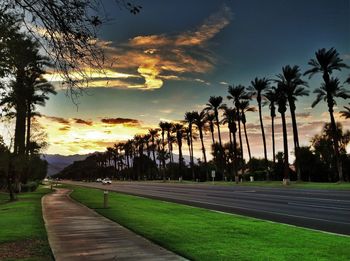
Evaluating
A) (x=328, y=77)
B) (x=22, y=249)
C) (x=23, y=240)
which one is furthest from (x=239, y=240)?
(x=328, y=77)

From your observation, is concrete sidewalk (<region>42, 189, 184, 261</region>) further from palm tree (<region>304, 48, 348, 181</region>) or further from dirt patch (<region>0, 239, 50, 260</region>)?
palm tree (<region>304, 48, 348, 181</region>)

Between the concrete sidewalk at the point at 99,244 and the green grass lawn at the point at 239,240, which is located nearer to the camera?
the concrete sidewalk at the point at 99,244

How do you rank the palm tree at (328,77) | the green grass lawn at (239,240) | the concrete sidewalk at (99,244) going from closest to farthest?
the concrete sidewalk at (99,244) < the green grass lawn at (239,240) < the palm tree at (328,77)

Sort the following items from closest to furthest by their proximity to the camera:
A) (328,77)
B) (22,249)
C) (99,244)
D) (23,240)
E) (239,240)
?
(22,249) → (99,244) → (239,240) → (23,240) → (328,77)

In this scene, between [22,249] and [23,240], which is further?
[23,240]

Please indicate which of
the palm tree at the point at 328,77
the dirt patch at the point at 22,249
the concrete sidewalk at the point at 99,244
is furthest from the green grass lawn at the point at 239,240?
the palm tree at the point at 328,77

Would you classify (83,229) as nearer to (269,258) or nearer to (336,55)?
(269,258)

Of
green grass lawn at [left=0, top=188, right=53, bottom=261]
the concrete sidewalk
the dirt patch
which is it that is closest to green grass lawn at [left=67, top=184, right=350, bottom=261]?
the concrete sidewalk

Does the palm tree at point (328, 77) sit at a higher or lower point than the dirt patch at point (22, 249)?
higher

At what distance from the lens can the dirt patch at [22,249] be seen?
1027 cm

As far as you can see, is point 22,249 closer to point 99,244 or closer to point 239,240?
point 99,244

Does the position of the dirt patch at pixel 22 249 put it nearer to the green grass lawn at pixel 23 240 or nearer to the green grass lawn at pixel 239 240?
the green grass lawn at pixel 23 240

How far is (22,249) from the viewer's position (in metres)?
11.1

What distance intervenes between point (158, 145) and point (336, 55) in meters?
111
